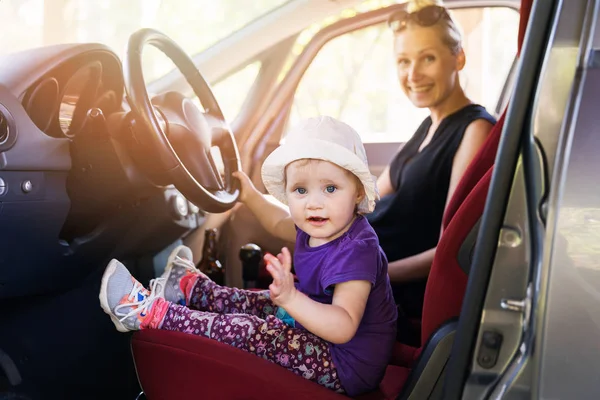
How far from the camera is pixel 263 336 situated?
129 centimetres

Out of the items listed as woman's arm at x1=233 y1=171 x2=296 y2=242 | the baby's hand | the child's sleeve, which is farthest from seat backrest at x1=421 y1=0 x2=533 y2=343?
woman's arm at x1=233 y1=171 x2=296 y2=242

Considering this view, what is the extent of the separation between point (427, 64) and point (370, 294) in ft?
2.85

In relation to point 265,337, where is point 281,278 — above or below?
above

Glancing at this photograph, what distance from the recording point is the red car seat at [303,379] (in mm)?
1098

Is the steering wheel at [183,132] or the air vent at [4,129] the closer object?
the air vent at [4,129]

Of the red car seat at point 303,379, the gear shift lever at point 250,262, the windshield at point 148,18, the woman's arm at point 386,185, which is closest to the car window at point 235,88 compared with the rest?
the windshield at point 148,18

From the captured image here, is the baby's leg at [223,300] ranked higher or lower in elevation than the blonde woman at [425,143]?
lower

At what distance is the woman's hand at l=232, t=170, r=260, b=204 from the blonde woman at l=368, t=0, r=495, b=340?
0.40m

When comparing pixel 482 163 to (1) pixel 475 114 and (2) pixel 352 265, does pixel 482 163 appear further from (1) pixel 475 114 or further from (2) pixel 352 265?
(1) pixel 475 114

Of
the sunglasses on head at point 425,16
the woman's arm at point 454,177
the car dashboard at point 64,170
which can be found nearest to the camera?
the car dashboard at point 64,170

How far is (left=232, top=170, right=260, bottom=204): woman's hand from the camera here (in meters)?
1.75

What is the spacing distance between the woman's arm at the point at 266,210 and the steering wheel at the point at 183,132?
0.03m

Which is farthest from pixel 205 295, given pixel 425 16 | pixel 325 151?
pixel 425 16

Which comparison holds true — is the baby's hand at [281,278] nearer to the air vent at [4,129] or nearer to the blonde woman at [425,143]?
the air vent at [4,129]
